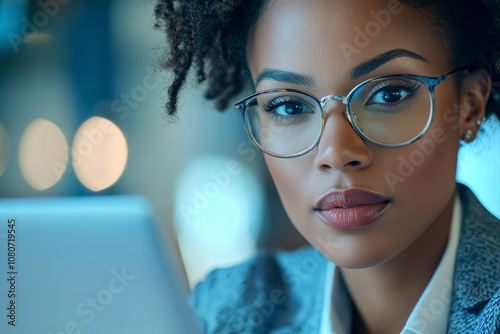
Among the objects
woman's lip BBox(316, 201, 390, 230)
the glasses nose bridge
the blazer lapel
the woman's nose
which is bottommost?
the blazer lapel

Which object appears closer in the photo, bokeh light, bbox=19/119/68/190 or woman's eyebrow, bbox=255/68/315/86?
woman's eyebrow, bbox=255/68/315/86

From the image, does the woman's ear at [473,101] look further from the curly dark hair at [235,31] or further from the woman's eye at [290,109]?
the woman's eye at [290,109]

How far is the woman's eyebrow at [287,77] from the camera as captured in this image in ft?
2.22

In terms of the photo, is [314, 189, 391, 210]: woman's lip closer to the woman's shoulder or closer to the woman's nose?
the woman's nose

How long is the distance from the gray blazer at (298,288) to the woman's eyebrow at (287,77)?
0.32 m

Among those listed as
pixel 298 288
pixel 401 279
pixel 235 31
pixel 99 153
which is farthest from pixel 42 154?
pixel 401 279

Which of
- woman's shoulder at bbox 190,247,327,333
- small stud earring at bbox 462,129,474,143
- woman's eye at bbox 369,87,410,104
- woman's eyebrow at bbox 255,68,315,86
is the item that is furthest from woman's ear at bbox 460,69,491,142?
woman's shoulder at bbox 190,247,327,333

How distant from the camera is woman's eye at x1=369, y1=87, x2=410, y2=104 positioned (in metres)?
0.67

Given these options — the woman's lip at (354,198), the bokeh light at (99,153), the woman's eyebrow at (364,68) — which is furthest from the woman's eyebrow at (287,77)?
the bokeh light at (99,153)

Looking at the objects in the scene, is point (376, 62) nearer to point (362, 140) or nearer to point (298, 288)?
point (362, 140)

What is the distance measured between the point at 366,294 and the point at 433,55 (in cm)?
38

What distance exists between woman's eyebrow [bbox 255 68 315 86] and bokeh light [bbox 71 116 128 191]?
412 mm

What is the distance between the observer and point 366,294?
82cm

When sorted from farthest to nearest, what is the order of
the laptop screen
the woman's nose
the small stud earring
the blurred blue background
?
the blurred blue background → the small stud earring → the woman's nose → the laptop screen
